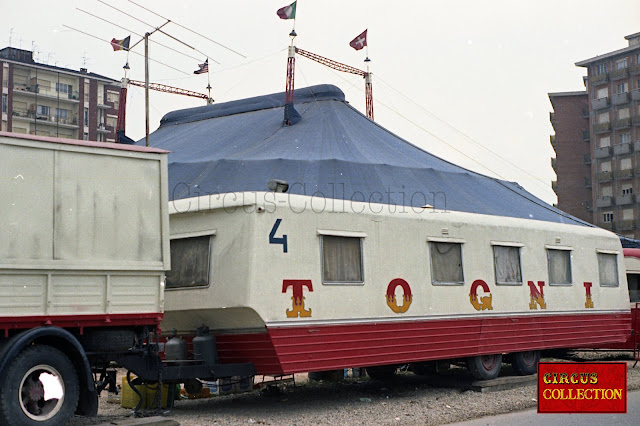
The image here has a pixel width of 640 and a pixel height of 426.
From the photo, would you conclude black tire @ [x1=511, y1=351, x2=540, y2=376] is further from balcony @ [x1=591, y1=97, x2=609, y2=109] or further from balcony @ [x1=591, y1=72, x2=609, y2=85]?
balcony @ [x1=591, y1=72, x2=609, y2=85]

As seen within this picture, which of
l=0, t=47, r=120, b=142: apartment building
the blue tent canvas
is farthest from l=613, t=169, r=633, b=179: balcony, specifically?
the blue tent canvas

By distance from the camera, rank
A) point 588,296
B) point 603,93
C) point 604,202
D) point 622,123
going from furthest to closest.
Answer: point 603,93
point 604,202
point 622,123
point 588,296

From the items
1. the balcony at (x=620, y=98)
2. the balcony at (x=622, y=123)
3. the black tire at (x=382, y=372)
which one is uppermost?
the balcony at (x=620, y=98)

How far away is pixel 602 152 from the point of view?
77.3 metres

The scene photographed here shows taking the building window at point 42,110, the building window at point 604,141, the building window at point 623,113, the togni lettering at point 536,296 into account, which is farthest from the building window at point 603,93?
the togni lettering at point 536,296

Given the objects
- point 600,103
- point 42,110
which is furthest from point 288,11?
point 42,110

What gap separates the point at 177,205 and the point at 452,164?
515 inches

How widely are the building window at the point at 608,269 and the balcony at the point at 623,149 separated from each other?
2336 inches

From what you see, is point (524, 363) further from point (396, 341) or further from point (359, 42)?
point (359, 42)

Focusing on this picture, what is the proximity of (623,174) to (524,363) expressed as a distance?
6302 centimetres

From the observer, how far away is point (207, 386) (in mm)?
14422

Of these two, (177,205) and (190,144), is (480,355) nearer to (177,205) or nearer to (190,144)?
(177,205)

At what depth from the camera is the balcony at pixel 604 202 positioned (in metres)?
76.3

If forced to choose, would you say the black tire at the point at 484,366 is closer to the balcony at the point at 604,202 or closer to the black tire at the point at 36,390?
the black tire at the point at 36,390
